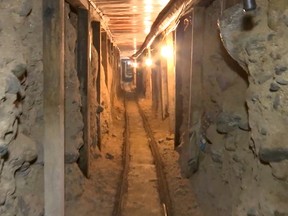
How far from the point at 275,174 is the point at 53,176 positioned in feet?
6.71

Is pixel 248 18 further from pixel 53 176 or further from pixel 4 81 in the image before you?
pixel 53 176

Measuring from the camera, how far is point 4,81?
228 centimetres

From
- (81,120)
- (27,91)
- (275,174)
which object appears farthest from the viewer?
(81,120)

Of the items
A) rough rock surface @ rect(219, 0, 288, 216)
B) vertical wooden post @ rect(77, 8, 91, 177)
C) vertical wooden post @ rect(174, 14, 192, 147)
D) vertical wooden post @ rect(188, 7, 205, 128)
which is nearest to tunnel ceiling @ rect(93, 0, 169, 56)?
vertical wooden post @ rect(174, 14, 192, 147)

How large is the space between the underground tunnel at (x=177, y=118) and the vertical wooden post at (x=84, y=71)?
0.05 ft

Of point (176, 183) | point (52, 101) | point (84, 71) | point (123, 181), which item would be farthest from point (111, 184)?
point (52, 101)

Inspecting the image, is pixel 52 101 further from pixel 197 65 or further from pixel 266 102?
pixel 197 65

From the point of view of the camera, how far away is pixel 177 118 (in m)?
6.60

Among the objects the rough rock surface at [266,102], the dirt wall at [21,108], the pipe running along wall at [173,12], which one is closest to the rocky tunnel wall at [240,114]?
the rough rock surface at [266,102]

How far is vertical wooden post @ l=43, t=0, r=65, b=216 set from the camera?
10.9 ft

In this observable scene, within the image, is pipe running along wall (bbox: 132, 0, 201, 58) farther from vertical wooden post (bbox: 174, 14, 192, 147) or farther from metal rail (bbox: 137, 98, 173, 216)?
metal rail (bbox: 137, 98, 173, 216)

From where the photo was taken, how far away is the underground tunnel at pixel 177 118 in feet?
8.20

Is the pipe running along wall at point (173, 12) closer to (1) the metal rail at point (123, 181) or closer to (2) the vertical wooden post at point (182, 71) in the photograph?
(2) the vertical wooden post at point (182, 71)

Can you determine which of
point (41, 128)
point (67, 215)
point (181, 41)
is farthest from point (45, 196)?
point (181, 41)
